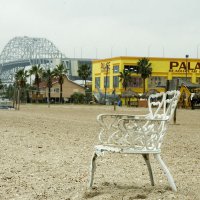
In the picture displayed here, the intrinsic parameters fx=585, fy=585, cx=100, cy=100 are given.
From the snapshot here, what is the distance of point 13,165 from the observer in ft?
27.3

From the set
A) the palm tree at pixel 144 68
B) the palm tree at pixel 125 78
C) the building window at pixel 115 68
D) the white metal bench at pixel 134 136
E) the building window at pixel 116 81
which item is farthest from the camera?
the building window at pixel 115 68

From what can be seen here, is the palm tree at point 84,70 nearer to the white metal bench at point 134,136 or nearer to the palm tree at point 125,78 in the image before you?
the palm tree at point 125,78

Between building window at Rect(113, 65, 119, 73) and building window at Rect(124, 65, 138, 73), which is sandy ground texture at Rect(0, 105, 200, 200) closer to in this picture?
building window at Rect(124, 65, 138, 73)

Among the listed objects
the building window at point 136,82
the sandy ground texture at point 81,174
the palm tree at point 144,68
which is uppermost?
the palm tree at point 144,68

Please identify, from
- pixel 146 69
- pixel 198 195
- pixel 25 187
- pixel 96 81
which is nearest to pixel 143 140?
pixel 198 195

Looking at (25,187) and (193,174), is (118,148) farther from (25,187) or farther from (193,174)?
(193,174)

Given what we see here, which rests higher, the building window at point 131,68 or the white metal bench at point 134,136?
the building window at point 131,68

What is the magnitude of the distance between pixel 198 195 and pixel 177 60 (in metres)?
104

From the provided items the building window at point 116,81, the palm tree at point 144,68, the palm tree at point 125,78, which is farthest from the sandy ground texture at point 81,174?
the building window at point 116,81

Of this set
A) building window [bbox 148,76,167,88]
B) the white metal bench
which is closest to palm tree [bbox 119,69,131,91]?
building window [bbox 148,76,167,88]

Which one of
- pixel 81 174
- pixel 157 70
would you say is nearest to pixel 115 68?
pixel 157 70

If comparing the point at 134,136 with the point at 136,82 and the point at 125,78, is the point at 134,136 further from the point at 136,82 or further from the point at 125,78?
the point at 136,82

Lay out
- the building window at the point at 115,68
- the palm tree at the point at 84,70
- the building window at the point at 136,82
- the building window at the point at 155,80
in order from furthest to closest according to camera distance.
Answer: the palm tree at the point at 84,70
the building window at the point at 115,68
the building window at the point at 136,82
the building window at the point at 155,80

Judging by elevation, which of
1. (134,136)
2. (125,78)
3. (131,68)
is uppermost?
(131,68)
